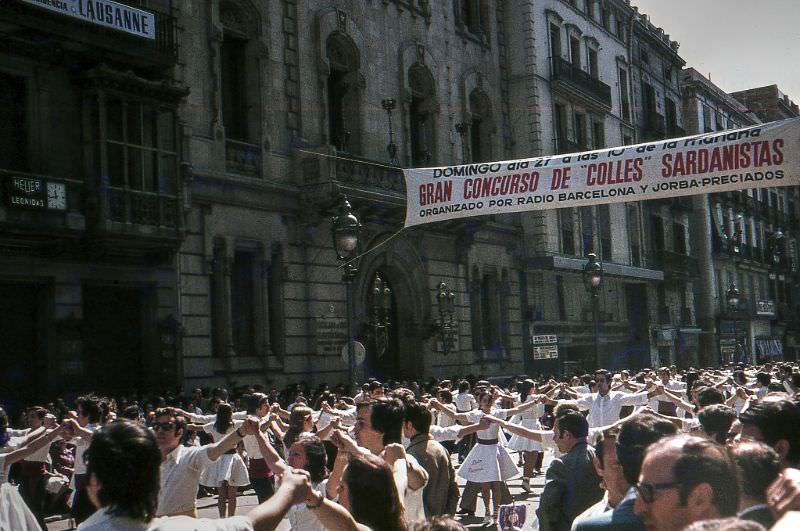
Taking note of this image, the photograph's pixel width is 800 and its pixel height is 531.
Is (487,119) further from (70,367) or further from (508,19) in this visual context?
(70,367)

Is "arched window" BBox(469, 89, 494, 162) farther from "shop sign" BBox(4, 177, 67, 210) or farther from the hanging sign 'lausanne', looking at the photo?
"shop sign" BBox(4, 177, 67, 210)

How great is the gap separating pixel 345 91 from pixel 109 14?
1001cm

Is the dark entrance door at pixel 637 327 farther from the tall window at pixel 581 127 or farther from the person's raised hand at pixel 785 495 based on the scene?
the person's raised hand at pixel 785 495

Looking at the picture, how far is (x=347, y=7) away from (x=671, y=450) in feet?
84.6

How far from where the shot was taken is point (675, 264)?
49.3 metres

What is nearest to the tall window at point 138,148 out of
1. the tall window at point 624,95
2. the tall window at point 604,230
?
the tall window at point 604,230

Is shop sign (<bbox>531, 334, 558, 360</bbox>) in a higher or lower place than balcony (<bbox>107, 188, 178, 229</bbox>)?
lower

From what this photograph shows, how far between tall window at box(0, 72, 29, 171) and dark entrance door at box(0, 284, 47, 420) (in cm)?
245

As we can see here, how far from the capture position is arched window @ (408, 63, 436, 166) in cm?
3147

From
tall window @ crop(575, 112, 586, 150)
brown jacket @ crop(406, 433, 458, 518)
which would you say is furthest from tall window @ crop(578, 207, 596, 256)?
brown jacket @ crop(406, 433, 458, 518)

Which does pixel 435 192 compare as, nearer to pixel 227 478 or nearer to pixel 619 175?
pixel 619 175

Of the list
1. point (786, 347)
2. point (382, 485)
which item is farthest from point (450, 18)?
point (786, 347)

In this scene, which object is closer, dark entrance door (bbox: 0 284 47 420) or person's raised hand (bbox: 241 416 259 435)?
person's raised hand (bbox: 241 416 259 435)

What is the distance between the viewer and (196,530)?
12.3 feet
